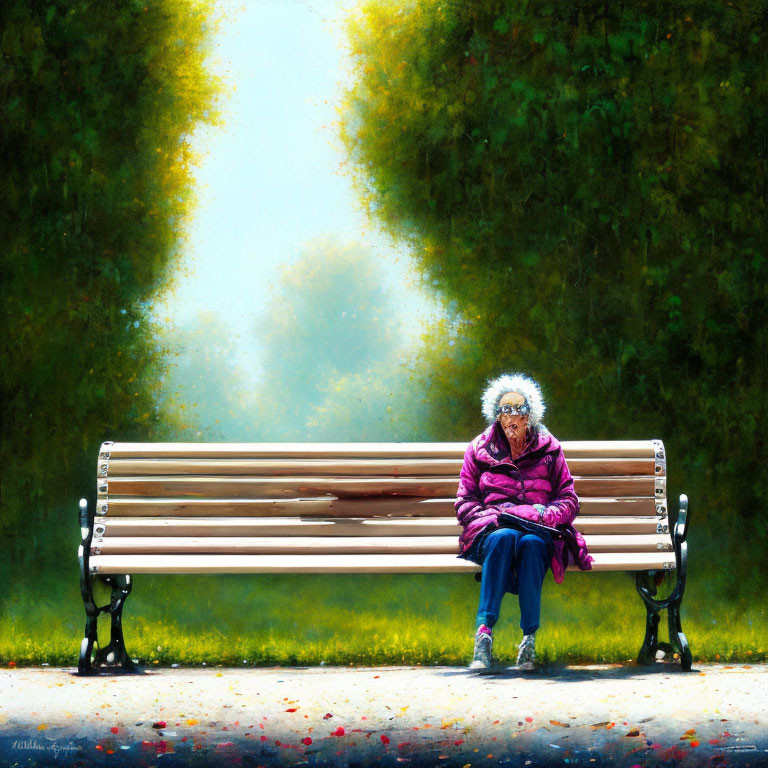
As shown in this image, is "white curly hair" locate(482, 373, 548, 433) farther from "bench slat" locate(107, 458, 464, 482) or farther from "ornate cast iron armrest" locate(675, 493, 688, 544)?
"ornate cast iron armrest" locate(675, 493, 688, 544)

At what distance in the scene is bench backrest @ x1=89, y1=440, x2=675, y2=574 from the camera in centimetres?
567

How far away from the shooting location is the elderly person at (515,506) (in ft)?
17.0

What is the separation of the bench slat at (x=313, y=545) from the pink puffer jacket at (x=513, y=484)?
21 cm

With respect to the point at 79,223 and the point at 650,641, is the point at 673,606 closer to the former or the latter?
the point at 650,641

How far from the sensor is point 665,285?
6.46 meters

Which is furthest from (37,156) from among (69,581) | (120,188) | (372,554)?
(372,554)

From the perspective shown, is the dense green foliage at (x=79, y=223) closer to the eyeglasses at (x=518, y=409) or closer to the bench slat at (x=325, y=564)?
the bench slat at (x=325, y=564)

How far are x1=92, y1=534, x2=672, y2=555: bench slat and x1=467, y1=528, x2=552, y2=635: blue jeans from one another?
15.2 inches

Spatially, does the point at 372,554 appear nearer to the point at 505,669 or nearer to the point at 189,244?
the point at 505,669

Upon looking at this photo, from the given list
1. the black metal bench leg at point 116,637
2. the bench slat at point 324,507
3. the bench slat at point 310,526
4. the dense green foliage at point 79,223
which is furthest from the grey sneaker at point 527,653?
the dense green foliage at point 79,223

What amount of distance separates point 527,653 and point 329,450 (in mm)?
1474

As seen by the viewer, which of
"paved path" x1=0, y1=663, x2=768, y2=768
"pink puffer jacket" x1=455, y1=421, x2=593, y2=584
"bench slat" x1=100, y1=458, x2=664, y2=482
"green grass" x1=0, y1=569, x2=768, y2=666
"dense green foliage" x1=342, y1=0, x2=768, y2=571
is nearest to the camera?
"paved path" x1=0, y1=663, x2=768, y2=768

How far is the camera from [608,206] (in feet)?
21.2

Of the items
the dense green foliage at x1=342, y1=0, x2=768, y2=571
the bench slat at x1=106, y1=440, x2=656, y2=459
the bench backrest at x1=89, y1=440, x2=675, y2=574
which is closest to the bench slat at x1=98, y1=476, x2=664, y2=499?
the bench backrest at x1=89, y1=440, x2=675, y2=574
